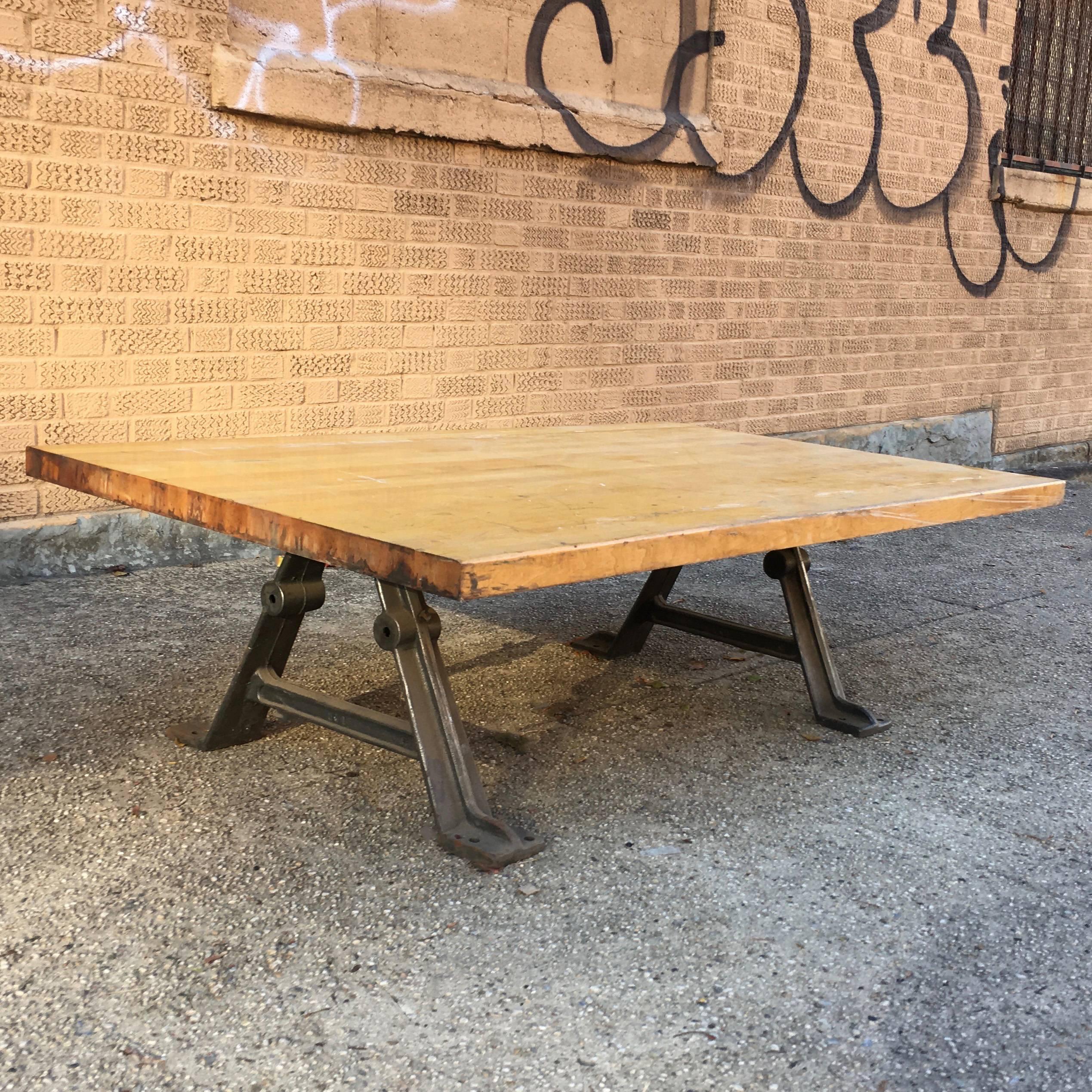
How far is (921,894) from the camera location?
2.13 metres

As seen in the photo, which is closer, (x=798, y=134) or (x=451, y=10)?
(x=451, y=10)

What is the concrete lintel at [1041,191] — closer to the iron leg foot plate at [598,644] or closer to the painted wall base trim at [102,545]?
the iron leg foot plate at [598,644]

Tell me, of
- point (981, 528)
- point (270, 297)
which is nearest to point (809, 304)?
point (981, 528)

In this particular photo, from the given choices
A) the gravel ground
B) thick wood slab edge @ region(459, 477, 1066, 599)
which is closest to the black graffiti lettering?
the gravel ground

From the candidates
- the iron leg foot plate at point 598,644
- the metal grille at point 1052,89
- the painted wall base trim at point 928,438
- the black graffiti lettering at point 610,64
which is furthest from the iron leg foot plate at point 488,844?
the metal grille at point 1052,89

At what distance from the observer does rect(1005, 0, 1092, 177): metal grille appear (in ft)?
24.1

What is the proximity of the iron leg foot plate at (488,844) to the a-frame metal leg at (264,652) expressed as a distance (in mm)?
511

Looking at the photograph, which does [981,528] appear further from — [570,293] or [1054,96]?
[1054,96]

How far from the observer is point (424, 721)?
7.20 feet

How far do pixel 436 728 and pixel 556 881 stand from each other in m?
0.33

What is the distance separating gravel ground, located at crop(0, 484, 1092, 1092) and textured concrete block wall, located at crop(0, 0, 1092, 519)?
95cm

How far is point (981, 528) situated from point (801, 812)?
12.0 ft

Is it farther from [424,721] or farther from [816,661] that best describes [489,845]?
[816,661]

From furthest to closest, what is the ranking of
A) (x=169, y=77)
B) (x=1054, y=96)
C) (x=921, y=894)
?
(x=1054, y=96)
(x=169, y=77)
(x=921, y=894)
